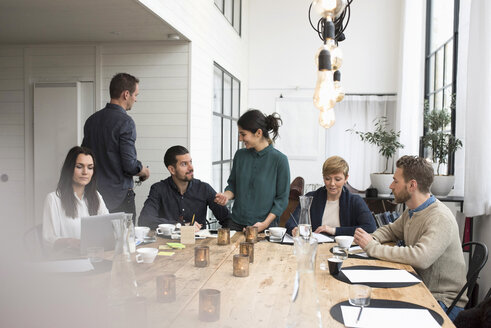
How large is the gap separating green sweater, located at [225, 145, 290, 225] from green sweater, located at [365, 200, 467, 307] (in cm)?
86

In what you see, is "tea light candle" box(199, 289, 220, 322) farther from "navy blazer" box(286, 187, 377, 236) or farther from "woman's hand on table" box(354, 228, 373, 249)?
"navy blazer" box(286, 187, 377, 236)

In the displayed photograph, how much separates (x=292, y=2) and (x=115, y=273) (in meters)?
7.37

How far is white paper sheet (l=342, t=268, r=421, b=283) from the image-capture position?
1725 millimetres

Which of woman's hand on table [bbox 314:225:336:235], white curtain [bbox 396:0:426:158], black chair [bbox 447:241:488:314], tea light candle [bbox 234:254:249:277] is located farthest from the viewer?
white curtain [bbox 396:0:426:158]

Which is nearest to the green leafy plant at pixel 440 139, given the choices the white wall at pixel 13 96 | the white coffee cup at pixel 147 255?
the white coffee cup at pixel 147 255

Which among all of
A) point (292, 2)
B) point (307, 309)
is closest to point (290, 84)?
point (292, 2)

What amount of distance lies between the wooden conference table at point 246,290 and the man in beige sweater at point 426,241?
8 cm

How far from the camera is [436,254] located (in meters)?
1.99

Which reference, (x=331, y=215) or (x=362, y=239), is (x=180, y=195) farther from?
(x=362, y=239)

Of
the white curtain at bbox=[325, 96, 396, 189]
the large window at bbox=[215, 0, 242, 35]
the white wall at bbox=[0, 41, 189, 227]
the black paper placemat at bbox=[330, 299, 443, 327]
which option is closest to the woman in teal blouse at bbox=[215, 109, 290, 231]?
the black paper placemat at bbox=[330, 299, 443, 327]

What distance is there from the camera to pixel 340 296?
1519 millimetres

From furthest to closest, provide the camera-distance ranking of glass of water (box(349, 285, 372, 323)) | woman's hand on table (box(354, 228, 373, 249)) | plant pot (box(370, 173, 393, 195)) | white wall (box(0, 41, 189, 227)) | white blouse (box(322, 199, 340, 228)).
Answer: plant pot (box(370, 173, 393, 195)), white wall (box(0, 41, 189, 227)), white blouse (box(322, 199, 340, 228)), woman's hand on table (box(354, 228, 373, 249)), glass of water (box(349, 285, 372, 323))

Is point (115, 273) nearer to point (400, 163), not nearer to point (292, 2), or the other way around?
point (400, 163)

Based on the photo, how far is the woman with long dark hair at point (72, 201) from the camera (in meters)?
2.26
